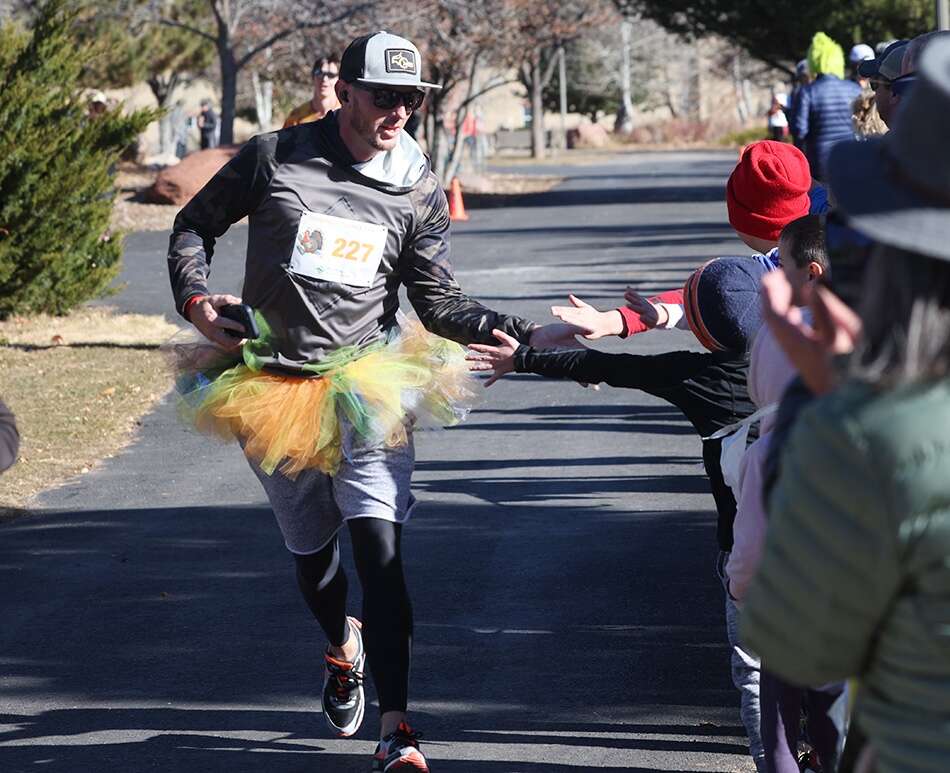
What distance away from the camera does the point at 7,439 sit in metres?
3.61

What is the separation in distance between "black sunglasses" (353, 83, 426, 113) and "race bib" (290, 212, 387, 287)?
1.25ft

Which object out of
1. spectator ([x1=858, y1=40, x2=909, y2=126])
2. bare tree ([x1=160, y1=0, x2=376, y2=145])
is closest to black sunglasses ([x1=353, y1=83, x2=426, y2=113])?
spectator ([x1=858, y1=40, x2=909, y2=126])

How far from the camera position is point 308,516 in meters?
5.16

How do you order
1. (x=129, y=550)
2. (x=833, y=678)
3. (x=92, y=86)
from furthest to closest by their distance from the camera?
(x=92, y=86) < (x=129, y=550) < (x=833, y=678)

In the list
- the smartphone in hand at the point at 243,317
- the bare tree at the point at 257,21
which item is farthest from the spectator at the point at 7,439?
the bare tree at the point at 257,21

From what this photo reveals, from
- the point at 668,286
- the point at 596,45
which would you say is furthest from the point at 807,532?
the point at 596,45

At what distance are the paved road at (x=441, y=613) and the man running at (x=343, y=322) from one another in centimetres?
55

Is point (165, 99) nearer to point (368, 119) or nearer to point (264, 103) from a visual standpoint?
point (264, 103)

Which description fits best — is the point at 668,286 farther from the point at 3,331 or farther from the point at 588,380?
the point at 588,380

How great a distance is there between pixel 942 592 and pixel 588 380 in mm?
2564

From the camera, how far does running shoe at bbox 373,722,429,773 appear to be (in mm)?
4629

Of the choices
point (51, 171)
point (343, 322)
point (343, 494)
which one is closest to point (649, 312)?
point (343, 322)

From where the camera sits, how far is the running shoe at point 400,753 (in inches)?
182

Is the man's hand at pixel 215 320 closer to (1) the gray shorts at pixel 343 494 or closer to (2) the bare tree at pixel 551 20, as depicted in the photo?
(1) the gray shorts at pixel 343 494
